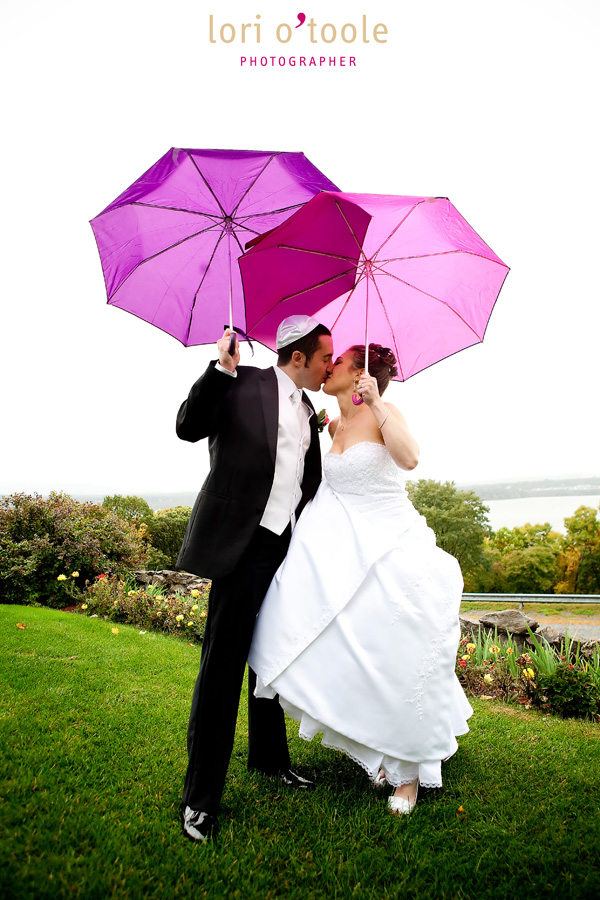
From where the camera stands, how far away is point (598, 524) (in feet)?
74.7

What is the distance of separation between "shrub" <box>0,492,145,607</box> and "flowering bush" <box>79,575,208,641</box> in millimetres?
514

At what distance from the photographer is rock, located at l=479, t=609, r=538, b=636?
605 cm

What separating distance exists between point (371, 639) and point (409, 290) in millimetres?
2056

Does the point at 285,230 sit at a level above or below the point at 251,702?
above

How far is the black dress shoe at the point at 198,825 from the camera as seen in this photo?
2.50m

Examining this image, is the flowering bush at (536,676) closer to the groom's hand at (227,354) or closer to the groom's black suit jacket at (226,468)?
the groom's black suit jacket at (226,468)

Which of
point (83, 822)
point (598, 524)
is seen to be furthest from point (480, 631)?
point (598, 524)

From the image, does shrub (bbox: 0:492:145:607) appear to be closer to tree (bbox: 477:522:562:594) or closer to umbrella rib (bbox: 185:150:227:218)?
umbrella rib (bbox: 185:150:227:218)

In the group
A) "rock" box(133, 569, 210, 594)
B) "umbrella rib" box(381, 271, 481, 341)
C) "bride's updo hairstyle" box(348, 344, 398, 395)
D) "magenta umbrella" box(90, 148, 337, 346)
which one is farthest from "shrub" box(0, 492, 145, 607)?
"umbrella rib" box(381, 271, 481, 341)

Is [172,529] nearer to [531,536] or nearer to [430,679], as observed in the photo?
[430,679]

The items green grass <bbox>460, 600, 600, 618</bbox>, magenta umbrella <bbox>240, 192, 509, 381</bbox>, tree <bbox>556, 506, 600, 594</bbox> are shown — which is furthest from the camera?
tree <bbox>556, 506, 600, 594</bbox>

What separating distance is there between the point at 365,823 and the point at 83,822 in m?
1.32

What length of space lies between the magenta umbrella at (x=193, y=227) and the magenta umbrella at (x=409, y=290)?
1.10 feet

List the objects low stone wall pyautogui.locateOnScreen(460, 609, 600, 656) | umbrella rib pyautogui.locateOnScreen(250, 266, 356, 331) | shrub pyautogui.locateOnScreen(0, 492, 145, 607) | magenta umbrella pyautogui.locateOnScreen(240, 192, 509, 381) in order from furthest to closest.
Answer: shrub pyautogui.locateOnScreen(0, 492, 145, 607), low stone wall pyautogui.locateOnScreen(460, 609, 600, 656), umbrella rib pyautogui.locateOnScreen(250, 266, 356, 331), magenta umbrella pyautogui.locateOnScreen(240, 192, 509, 381)
